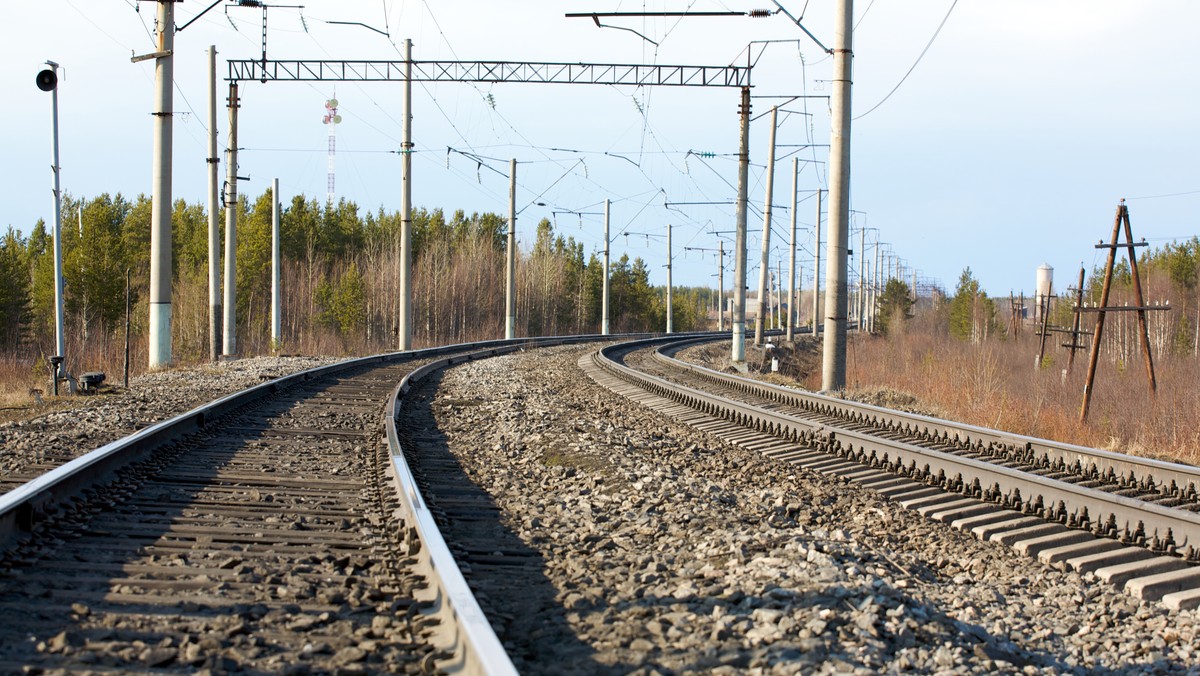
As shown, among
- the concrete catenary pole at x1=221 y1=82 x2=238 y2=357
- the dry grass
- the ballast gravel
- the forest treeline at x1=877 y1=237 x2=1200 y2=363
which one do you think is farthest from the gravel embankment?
the forest treeline at x1=877 y1=237 x2=1200 y2=363

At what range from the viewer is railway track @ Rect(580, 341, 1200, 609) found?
609 cm

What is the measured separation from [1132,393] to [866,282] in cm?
6269

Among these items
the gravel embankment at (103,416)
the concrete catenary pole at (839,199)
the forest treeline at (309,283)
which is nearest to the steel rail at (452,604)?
the gravel embankment at (103,416)

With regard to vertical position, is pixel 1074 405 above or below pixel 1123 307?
below

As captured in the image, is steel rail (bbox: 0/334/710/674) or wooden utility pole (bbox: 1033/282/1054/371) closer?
steel rail (bbox: 0/334/710/674)

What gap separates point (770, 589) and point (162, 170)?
18.8 m

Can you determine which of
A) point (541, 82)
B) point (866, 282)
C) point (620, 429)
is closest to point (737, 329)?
point (541, 82)

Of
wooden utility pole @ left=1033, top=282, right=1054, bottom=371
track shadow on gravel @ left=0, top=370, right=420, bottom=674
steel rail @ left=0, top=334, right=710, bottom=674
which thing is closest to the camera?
steel rail @ left=0, top=334, right=710, bottom=674

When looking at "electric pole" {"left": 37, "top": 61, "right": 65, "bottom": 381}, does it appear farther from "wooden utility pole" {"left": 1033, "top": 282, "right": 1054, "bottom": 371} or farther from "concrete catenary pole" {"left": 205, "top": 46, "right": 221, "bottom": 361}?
"wooden utility pole" {"left": 1033, "top": 282, "right": 1054, "bottom": 371}

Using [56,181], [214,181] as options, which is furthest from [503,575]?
[214,181]

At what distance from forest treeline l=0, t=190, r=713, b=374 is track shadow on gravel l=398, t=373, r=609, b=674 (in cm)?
3871

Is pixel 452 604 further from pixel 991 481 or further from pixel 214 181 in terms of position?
pixel 214 181

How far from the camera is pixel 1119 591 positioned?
5.70 m

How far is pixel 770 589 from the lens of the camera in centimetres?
484
